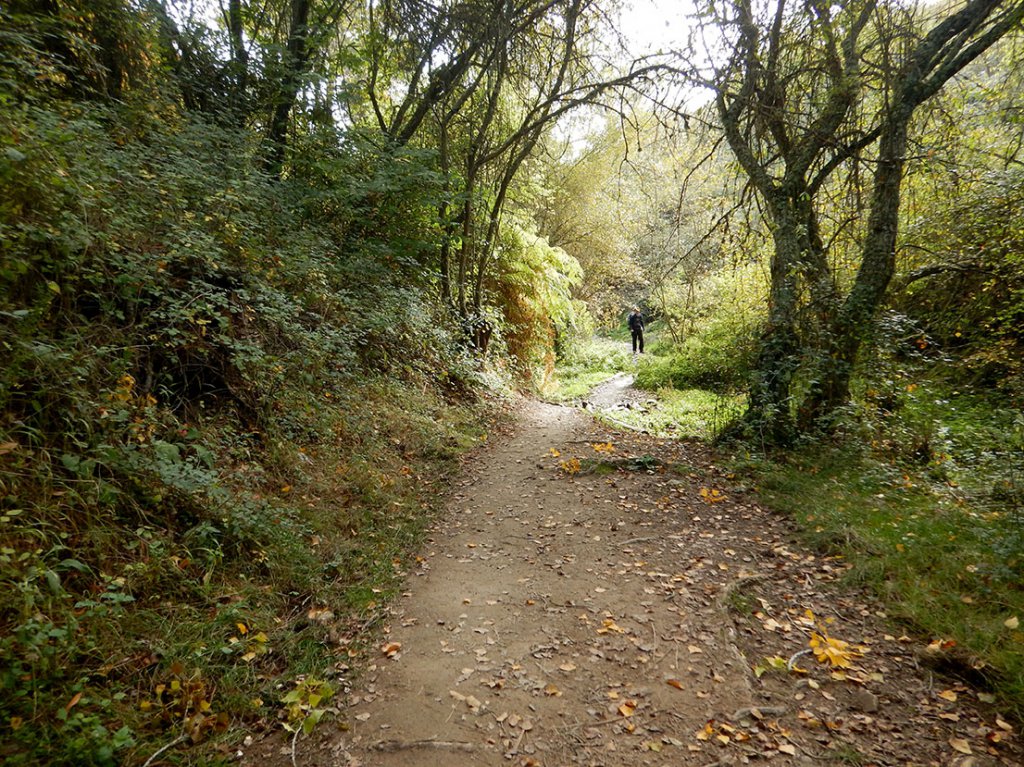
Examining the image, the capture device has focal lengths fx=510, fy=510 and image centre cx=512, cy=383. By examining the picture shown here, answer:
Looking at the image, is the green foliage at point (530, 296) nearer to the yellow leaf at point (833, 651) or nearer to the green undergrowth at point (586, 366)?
the green undergrowth at point (586, 366)

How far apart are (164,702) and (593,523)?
4.11 metres

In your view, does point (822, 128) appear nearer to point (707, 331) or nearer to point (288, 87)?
point (288, 87)

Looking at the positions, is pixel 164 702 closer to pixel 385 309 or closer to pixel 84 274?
pixel 84 274

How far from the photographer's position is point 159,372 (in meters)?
4.54

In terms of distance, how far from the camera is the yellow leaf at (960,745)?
2.69 metres

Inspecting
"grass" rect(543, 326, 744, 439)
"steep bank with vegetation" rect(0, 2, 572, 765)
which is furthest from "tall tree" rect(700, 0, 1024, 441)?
"steep bank with vegetation" rect(0, 2, 572, 765)

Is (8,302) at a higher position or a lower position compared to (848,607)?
higher

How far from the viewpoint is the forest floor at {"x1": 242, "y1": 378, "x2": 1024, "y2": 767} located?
2822 millimetres

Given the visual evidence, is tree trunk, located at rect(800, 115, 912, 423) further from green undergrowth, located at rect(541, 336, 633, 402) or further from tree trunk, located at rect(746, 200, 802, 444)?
green undergrowth, located at rect(541, 336, 633, 402)

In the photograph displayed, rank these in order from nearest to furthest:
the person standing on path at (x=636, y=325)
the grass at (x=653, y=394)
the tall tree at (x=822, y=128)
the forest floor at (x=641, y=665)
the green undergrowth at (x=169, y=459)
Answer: the green undergrowth at (x=169, y=459) → the forest floor at (x=641, y=665) → the tall tree at (x=822, y=128) → the grass at (x=653, y=394) → the person standing on path at (x=636, y=325)

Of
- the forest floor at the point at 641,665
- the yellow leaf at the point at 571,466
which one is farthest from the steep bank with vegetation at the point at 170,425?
Result: the yellow leaf at the point at 571,466

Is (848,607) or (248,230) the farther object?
(248,230)

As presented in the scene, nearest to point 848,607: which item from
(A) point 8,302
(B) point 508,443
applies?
(B) point 508,443

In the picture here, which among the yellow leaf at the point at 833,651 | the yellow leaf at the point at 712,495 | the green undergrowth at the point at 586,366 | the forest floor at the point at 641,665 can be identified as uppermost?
the green undergrowth at the point at 586,366
